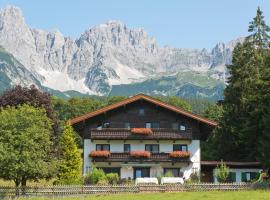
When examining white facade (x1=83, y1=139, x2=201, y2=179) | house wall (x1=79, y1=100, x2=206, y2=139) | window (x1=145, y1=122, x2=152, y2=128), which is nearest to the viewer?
→ white facade (x1=83, y1=139, x2=201, y2=179)

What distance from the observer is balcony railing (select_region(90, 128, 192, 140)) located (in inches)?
1997

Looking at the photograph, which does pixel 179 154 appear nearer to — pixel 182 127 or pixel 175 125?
pixel 182 127

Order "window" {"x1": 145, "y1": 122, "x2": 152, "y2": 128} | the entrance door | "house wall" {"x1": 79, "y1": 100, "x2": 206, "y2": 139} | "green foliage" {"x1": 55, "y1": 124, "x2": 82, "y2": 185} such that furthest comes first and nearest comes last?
"window" {"x1": 145, "y1": 122, "x2": 152, "y2": 128} < "house wall" {"x1": 79, "y1": 100, "x2": 206, "y2": 139} < the entrance door < "green foliage" {"x1": 55, "y1": 124, "x2": 82, "y2": 185}

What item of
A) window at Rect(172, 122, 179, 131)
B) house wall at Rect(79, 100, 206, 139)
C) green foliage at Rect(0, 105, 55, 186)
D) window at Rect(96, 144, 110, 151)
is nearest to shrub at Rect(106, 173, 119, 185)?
window at Rect(96, 144, 110, 151)

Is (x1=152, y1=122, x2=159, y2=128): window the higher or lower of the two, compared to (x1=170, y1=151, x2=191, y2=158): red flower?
higher

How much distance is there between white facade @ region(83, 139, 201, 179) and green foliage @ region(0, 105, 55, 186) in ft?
44.5

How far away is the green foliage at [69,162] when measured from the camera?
145 ft

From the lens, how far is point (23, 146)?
35.9 meters

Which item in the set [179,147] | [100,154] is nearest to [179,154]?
[179,147]

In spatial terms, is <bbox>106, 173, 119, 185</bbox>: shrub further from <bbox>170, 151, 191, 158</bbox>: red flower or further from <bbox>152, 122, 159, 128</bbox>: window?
<bbox>152, 122, 159, 128</bbox>: window

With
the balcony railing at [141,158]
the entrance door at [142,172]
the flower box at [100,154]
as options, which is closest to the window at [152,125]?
the balcony railing at [141,158]

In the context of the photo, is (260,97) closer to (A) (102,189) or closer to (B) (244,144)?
(B) (244,144)

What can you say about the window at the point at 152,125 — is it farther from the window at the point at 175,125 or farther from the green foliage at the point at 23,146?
the green foliage at the point at 23,146

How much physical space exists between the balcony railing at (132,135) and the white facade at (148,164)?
982mm
